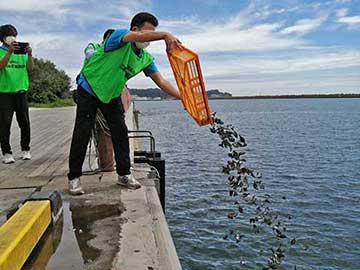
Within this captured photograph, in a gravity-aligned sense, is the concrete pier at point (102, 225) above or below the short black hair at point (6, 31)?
below

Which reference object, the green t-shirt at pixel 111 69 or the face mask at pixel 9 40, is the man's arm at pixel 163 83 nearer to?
the green t-shirt at pixel 111 69

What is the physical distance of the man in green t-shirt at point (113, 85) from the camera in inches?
172

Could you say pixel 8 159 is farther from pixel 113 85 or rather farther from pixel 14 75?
pixel 113 85

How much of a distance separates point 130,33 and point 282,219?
21.5 feet

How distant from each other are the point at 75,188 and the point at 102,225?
110cm

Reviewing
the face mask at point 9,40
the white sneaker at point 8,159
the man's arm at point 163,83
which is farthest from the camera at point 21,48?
the man's arm at point 163,83

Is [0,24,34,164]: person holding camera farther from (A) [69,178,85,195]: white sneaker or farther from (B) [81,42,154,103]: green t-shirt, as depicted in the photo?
(A) [69,178,85,195]: white sneaker

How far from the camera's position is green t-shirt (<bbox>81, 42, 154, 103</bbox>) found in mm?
4504

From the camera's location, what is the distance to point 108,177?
18.1 ft

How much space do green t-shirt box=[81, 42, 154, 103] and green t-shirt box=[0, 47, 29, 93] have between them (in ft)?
8.52

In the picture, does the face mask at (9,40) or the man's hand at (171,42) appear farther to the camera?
the face mask at (9,40)

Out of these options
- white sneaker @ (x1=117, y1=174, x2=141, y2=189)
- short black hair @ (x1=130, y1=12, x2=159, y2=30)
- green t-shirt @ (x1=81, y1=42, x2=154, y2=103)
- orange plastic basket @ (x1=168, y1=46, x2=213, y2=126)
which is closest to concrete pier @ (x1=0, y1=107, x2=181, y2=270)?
white sneaker @ (x1=117, y1=174, x2=141, y2=189)

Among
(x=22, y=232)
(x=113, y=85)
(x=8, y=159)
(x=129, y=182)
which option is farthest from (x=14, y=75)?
(x=22, y=232)

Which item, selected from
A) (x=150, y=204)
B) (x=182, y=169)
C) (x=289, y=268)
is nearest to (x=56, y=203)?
(x=150, y=204)
